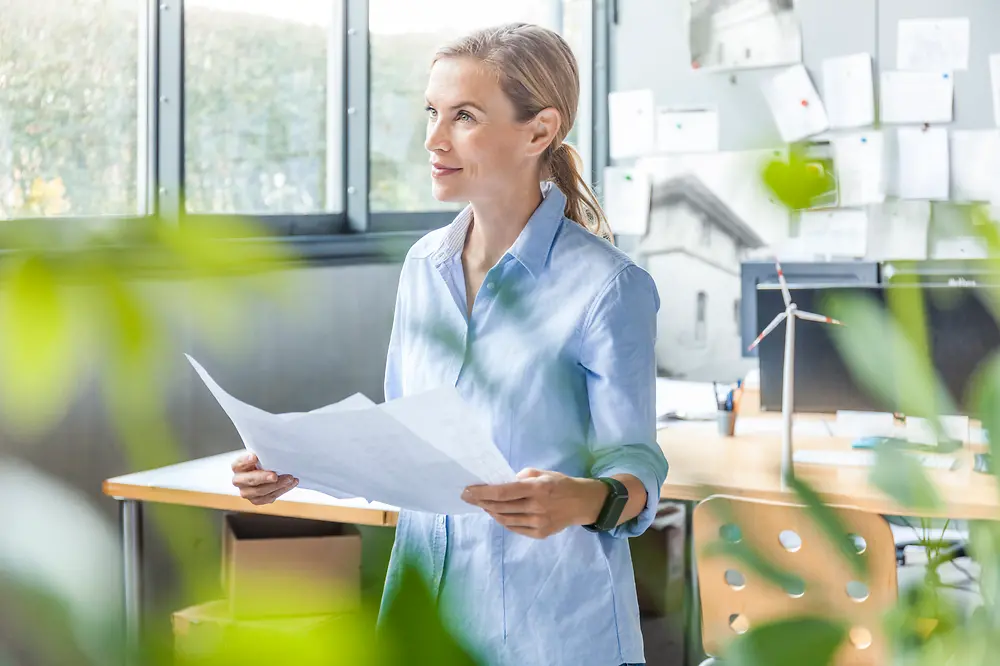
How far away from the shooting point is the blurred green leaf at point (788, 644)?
215 mm

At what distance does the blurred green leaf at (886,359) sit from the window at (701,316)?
4.40 meters

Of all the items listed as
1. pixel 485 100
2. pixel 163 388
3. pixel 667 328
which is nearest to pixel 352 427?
pixel 485 100

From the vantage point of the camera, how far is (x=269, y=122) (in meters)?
3.27

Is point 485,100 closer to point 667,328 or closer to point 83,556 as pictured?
point 83,556

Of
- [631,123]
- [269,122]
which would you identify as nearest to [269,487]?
[269,122]

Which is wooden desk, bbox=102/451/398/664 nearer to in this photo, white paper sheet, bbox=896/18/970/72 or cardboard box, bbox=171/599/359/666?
cardboard box, bbox=171/599/359/666

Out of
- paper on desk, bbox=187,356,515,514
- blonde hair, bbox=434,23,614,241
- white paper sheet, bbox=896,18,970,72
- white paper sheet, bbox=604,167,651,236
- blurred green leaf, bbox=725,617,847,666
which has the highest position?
→ white paper sheet, bbox=896,18,970,72

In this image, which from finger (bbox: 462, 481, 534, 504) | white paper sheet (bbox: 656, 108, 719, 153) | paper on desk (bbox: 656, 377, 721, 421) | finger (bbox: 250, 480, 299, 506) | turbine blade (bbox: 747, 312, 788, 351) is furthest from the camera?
white paper sheet (bbox: 656, 108, 719, 153)

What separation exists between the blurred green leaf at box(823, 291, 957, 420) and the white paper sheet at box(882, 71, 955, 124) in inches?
163

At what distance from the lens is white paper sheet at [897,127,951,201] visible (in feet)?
13.6

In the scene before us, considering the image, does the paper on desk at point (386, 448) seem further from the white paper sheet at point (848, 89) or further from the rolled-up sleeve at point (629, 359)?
the white paper sheet at point (848, 89)

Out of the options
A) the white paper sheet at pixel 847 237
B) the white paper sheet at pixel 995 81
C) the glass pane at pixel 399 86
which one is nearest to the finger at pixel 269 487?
the glass pane at pixel 399 86

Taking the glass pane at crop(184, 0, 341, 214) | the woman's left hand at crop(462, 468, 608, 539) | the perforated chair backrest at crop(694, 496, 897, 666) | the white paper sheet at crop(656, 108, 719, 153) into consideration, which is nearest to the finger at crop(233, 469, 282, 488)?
the woman's left hand at crop(462, 468, 608, 539)

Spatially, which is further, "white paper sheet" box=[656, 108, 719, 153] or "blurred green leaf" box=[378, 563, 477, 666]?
"white paper sheet" box=[656, 108, 719, 153]
